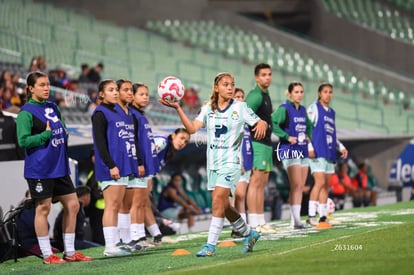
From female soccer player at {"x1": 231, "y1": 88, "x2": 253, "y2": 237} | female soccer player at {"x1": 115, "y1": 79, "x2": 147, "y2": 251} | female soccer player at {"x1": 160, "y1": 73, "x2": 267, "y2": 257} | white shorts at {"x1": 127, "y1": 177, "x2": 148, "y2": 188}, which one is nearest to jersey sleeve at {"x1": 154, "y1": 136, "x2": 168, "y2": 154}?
female soccer player at {"x1": 115, "y1": 79, "x2": 147, "y2": 251}

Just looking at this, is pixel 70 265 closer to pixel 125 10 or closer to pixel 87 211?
pixel 87 211

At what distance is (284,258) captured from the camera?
32.0 feet

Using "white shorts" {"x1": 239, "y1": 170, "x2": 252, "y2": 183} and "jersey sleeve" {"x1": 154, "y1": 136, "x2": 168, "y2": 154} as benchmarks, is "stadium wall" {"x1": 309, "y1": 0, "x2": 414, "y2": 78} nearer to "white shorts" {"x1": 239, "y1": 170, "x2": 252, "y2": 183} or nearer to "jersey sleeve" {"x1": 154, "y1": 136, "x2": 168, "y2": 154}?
"white shorts" {"x1": 239, "y1": 170, "x2": 252, "y2": 183}

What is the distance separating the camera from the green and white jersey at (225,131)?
10.8 m

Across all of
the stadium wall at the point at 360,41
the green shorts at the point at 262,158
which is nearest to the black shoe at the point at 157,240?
the green shorts at the point at 262,158

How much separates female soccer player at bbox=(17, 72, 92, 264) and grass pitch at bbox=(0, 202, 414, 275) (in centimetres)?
40

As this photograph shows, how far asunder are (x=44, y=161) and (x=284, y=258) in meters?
3.06

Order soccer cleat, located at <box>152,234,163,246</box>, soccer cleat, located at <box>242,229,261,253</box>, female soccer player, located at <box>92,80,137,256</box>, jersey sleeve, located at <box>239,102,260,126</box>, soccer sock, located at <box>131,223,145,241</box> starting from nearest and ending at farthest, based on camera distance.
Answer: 1. jersey sleeve, located at <box>239,102,260,126</box>
2. soccer cleat, located at <box>242,229,261,253</box>
3. female soccer player, located at <box>92,80,137,256</box>
4. soccer sock, located at <box>131,223,145,241</box>
5. soccer cleat, located at <box>152,234,163,246</box>

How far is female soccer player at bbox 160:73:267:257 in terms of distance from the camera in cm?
1074

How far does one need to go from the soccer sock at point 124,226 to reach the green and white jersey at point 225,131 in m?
2.18

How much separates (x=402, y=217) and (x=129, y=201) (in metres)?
4.64

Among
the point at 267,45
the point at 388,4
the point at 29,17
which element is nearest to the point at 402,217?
the point at 29,17

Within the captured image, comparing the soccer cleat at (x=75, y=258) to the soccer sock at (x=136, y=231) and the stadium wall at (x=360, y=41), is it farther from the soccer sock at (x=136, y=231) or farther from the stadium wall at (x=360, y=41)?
the stadium wall at (x=360, y=41)

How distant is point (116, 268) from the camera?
1064cm
